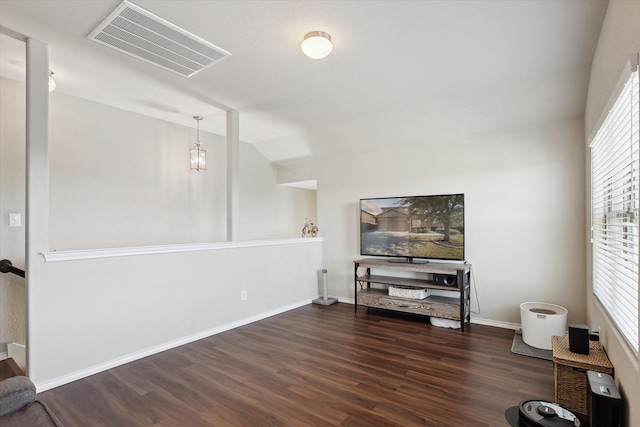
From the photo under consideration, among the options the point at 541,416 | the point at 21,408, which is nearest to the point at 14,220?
the point at 21,408

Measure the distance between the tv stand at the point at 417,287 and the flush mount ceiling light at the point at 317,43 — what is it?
269 cm

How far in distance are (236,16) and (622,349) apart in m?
2.99

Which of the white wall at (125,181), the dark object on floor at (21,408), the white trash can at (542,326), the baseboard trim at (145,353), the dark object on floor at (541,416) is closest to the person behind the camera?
the dark object on floor at (21,408)

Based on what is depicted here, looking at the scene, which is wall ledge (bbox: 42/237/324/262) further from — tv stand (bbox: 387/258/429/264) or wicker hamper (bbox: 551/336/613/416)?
wicker hamper (bbox: 551/336/613/416)

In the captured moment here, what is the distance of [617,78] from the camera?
5.96 feet

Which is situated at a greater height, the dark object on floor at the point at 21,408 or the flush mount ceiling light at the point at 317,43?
the flush mount ceiling light at the point at 317,43

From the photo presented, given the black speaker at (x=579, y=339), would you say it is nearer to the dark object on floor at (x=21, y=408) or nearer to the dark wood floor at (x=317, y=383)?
the dark wood floor at (x=317, y=383)

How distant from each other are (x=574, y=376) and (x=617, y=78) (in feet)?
5.97

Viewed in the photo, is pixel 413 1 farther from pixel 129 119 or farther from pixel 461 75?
pixel 129 119

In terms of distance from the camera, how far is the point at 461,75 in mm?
3094

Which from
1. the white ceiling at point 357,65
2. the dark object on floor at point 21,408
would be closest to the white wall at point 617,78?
the white ceiling at point 357,65

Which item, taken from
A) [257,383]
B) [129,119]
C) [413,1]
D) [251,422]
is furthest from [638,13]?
[129,119]

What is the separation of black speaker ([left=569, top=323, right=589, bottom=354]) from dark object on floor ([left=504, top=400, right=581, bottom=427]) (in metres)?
0.49

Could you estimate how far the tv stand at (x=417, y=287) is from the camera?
150 inches
